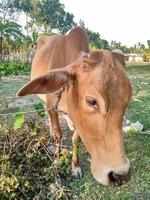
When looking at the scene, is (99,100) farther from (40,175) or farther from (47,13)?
(47,13)

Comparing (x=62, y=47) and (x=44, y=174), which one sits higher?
(x=62, y=47)

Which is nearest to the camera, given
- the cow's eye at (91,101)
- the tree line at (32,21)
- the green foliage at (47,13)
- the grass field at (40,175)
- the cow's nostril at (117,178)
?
the cow's nostril at (117,178)

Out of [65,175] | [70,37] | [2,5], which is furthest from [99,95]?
[2,5]

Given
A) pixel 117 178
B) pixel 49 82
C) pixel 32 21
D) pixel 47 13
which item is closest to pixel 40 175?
pixel 49 82

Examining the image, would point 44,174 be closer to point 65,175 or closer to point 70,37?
point 65,175

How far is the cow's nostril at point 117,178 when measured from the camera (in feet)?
7.55

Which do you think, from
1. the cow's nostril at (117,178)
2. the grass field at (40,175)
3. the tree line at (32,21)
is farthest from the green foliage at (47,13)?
the cow's nostril at (117,178)

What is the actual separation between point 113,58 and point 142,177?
1.63 m

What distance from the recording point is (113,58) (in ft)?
8.60

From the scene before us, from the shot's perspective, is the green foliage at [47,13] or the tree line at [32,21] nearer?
the tree line at [32,21]

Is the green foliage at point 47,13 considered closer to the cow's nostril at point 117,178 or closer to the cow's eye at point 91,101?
the cow's eye at point 91,101

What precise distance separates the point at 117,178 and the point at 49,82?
0.75m

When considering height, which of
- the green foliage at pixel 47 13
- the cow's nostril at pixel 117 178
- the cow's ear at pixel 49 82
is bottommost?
the cow's nostril at pixel 117 178

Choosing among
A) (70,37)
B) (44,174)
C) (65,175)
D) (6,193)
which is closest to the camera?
(6,193)
